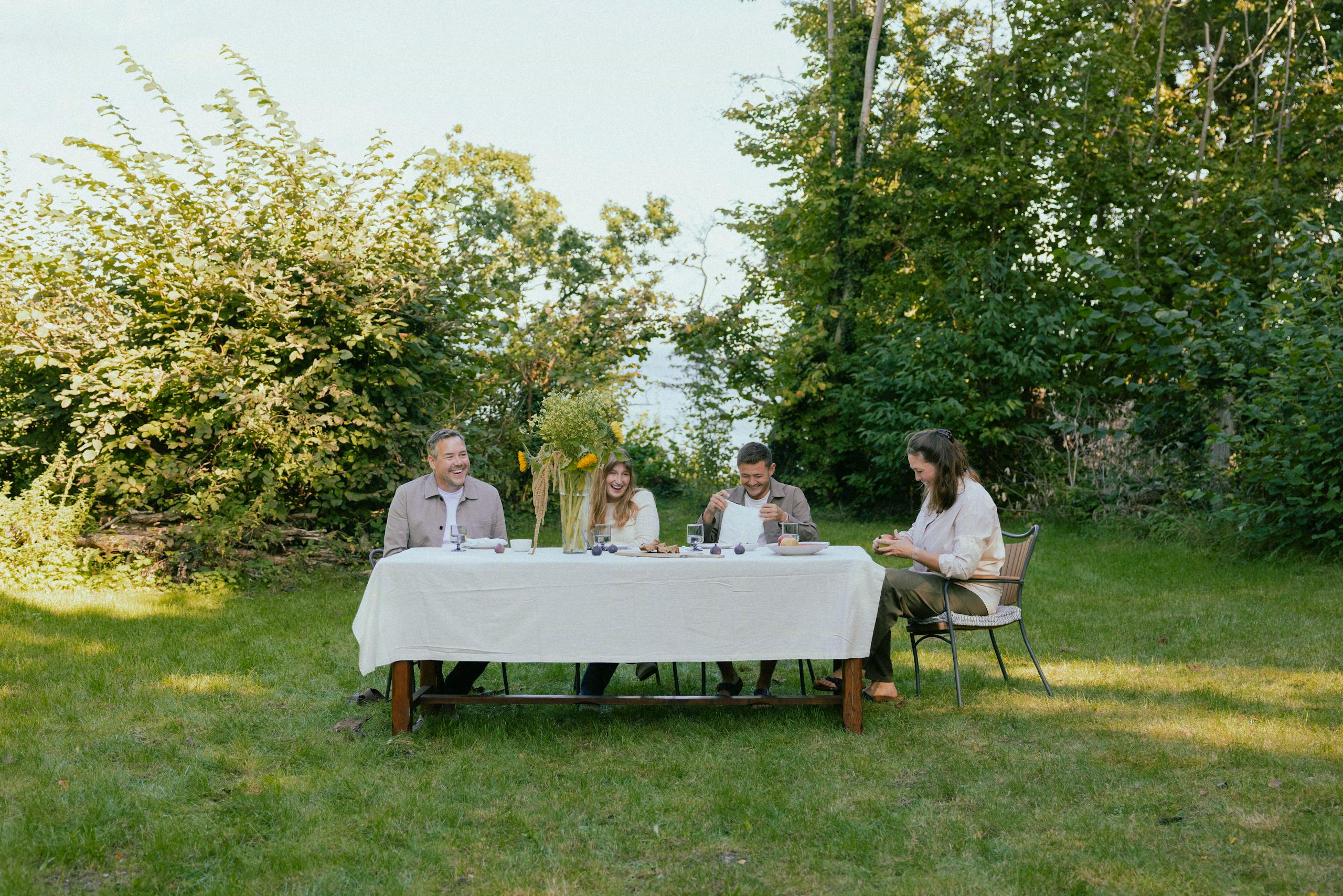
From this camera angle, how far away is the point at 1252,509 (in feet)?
28.7

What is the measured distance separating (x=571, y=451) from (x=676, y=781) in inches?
60.1

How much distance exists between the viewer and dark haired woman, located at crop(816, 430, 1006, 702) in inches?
196

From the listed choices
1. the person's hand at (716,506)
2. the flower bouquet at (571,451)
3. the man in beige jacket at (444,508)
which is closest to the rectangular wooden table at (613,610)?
the flower bouquet at (571,451)

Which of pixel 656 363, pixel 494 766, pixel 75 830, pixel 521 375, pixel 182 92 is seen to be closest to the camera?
pixel 75 830

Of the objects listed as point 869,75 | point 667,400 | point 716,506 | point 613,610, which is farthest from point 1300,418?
point 667,400

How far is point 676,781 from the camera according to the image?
4039mm

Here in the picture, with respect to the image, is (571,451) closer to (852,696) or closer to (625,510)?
(625,510)

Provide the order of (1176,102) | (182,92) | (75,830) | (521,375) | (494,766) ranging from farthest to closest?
1. (1176,102)
2. (521,375)
3. (182,92)
4. (494,766)
5. (75,830)

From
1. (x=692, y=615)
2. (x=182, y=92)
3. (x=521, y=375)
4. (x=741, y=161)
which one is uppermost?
(x=741, y=161)

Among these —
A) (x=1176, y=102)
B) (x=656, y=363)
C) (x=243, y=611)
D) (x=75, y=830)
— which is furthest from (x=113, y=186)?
(x=1176, y=102)

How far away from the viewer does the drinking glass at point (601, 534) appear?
4641 mm

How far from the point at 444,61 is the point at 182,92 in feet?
20.6

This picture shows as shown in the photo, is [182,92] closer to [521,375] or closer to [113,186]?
[113,186]

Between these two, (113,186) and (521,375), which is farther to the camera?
(521,375)
